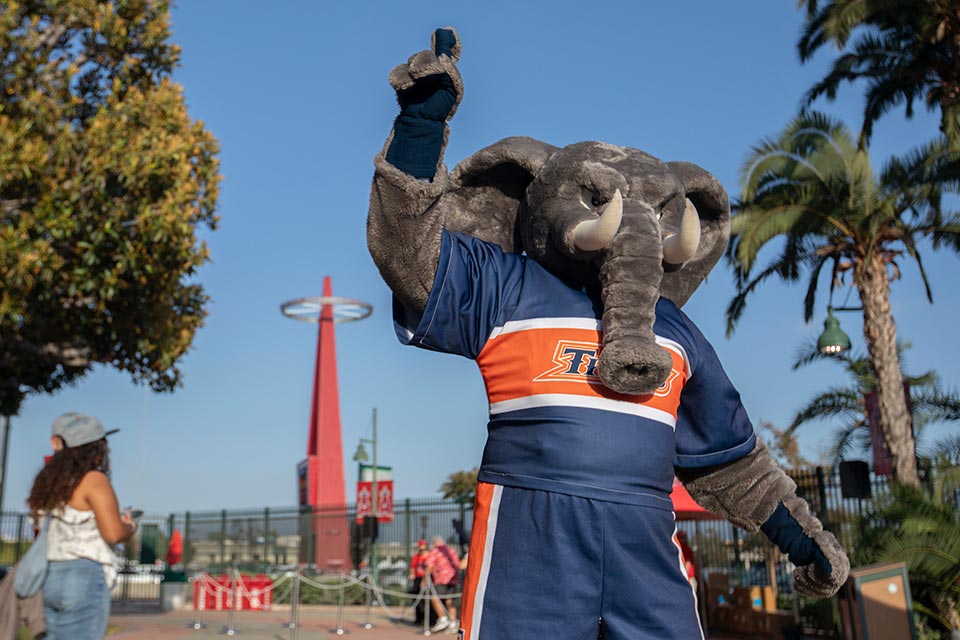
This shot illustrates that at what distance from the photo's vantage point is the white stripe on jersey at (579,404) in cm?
255

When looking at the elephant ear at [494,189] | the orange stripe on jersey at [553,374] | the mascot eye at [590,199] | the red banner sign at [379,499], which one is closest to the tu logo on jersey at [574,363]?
the orange stripe on jersey at [553,374]

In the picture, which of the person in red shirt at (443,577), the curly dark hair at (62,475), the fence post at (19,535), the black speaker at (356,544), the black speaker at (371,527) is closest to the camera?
the curly dark hair at (62,475)

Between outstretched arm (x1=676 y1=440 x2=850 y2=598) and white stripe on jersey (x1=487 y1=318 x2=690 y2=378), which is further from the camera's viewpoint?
outstretched arm (x1=676 y1=440 x2=850 y2=598)

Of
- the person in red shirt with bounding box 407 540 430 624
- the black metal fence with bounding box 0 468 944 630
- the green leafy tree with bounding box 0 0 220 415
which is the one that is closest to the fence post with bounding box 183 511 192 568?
the black metal fence with bounding box 0 468 944 630

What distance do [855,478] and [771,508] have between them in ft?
27.7

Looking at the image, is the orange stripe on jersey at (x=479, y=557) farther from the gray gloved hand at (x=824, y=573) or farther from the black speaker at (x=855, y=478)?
the black speaker at (x=855, y=478)

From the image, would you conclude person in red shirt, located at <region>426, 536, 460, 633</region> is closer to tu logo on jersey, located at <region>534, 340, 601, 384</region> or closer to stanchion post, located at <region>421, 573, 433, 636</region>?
stanchion post, located at <region>421, 573, 433, 636</region>

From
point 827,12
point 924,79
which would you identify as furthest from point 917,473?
point 827,12

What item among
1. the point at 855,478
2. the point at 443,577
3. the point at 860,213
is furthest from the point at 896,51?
the point at 443,577

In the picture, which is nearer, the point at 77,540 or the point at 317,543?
the point at 77,540

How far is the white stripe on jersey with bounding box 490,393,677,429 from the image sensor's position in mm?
2555

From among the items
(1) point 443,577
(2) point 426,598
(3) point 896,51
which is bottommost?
(2) point 426,598

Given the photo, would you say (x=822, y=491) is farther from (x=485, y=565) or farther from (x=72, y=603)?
(x=485, y=565)

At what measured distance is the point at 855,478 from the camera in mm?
10711
